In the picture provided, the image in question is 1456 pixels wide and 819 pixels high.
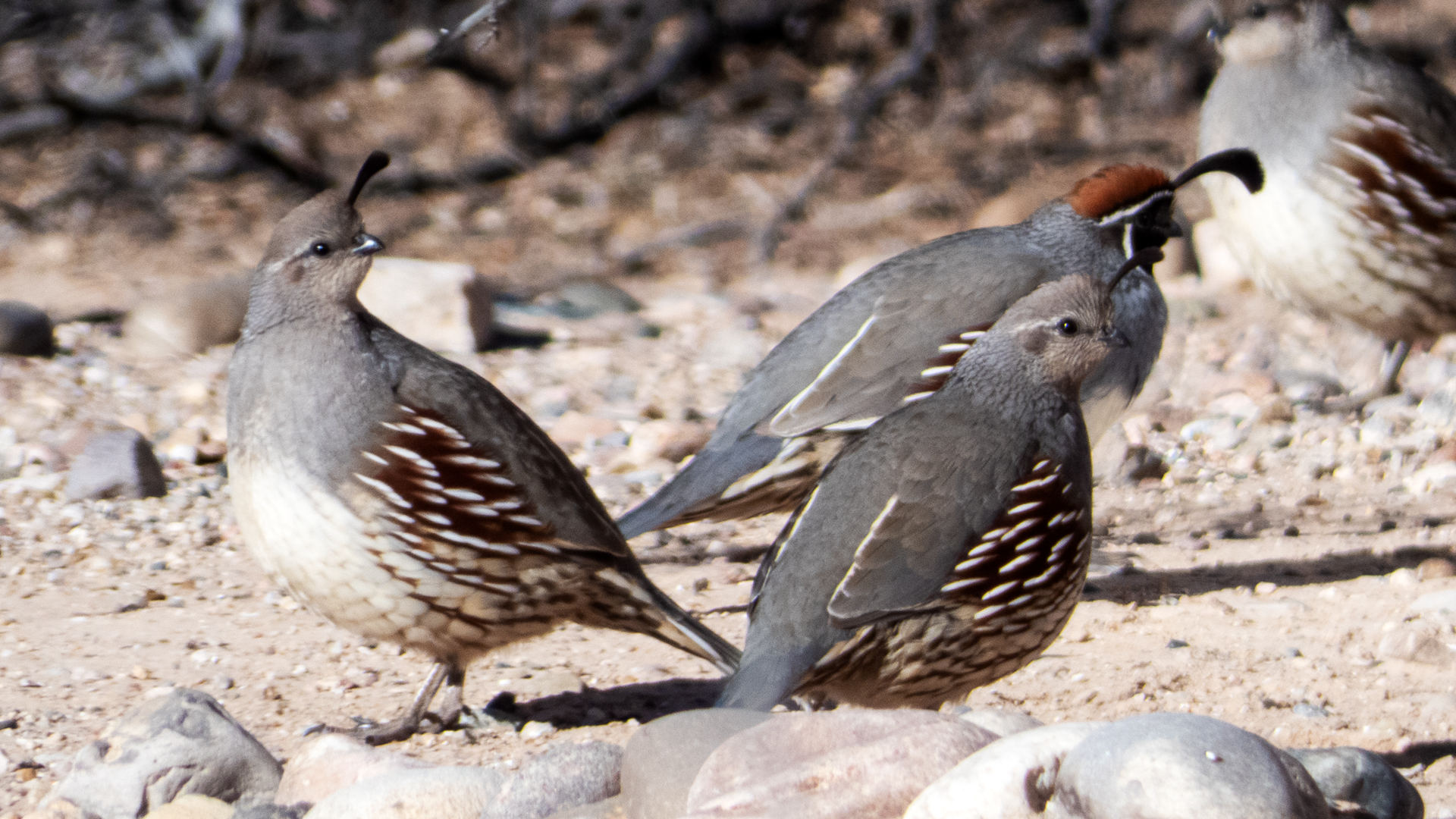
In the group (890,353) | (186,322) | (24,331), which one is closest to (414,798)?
(890,353)

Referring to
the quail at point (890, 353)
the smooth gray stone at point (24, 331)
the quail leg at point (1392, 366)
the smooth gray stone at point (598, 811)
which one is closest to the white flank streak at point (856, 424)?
the quail at point (890, 353)

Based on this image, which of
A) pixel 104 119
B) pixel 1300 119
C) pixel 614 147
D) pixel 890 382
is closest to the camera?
pixel 890 382

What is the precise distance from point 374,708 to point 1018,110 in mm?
7442

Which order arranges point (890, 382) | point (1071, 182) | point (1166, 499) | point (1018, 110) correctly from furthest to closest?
point (1018, 110) → point (1071, 182) → point (1166, 499) → point (890, 382)

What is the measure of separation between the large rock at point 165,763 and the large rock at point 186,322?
3406 mm

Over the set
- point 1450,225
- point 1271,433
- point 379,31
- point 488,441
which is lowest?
point 1271,433

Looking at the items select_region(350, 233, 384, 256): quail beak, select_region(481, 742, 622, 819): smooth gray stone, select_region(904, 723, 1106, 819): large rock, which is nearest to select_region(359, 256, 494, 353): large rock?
select_region(350, 233, 384, 256): quail beak

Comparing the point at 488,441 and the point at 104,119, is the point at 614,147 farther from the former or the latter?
the point at 488,441

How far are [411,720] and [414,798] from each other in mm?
818

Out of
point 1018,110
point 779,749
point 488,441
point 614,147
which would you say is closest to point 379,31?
point 614,147

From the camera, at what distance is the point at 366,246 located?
147 inches

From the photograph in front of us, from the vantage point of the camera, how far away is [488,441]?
11.9ft

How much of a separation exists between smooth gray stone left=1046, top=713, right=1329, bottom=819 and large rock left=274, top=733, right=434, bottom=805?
123cm

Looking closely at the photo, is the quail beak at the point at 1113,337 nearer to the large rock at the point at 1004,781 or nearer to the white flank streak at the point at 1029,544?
the white flank streak at the point at 1029,544
